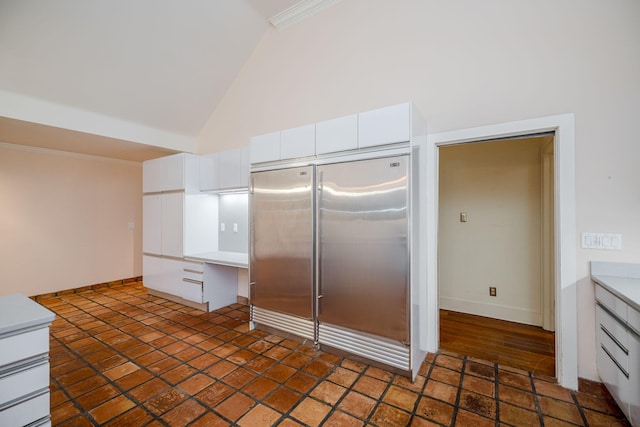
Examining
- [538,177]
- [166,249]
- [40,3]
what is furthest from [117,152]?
[538,177]

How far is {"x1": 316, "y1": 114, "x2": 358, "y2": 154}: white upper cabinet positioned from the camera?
2404mm

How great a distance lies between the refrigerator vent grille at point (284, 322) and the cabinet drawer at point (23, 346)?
6.19 feet

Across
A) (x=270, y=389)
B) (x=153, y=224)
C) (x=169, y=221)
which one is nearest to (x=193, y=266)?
(x=169, y=221)

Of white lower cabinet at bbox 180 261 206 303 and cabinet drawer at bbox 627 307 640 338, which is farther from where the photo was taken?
white lower cabinet at bbox 180 261 206 303

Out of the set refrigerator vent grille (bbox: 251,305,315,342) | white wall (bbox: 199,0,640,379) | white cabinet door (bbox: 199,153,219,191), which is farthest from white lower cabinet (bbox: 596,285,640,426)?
white cabinet door (bbox: 199,153,219,191)

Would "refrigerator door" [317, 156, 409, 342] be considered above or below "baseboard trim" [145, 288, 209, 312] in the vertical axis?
above

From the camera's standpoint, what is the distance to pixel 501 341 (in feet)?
9.25

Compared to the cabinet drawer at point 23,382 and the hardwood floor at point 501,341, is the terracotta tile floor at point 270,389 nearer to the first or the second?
the hardwood floor at point 501,341

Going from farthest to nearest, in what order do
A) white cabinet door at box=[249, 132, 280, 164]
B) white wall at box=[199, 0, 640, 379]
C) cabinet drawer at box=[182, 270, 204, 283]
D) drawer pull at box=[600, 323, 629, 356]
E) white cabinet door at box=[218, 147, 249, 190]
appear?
cabinet drawer at box=[182, 270, 204, 283] < white cabinet door at box=[218, 147, 249, 190] < white cabinet door at box=[249, 132, 280, 164] < white wall at box=[199, 0, 640, 379] < drawer pull at box=[600, 323, 629, 356]

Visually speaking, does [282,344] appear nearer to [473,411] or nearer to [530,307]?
[473,411]

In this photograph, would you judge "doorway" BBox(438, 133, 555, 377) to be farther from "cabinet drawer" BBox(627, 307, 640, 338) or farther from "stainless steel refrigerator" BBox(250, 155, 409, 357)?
"cabinet drawer" BBox(627, 307, 640, 338)

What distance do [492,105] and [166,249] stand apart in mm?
4386

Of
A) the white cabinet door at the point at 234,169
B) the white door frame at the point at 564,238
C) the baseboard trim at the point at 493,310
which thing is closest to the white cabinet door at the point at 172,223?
the white cabinet door at the point at 234,169

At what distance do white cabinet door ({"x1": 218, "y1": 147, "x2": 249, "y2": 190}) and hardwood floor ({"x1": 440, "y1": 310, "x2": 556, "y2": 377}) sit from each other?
2.96m
